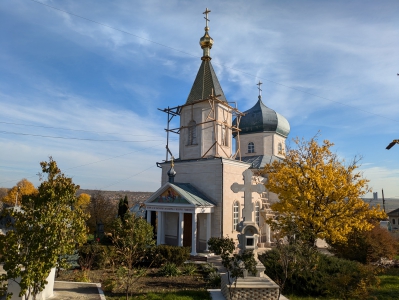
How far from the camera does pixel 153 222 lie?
1836 cm

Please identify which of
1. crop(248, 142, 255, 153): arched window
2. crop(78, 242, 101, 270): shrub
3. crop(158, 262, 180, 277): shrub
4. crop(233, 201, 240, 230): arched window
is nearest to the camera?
crop(158, 262, 180, 277): shrub

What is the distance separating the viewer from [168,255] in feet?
41.3

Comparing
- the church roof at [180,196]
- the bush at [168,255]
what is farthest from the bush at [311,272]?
the church roof at [180,196]

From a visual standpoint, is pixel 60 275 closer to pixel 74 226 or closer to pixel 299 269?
pixel 74 226

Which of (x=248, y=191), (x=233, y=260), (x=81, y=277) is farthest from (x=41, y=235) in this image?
(x=248, y=191)

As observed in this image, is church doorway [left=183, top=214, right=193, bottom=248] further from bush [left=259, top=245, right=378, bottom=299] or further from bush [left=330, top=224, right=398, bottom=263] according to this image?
bush [left=330, top=224, right=398, bottom=263]

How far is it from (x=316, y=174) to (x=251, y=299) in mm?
6792

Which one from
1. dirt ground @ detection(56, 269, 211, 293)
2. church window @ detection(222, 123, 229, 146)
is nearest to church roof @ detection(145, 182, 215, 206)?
church window @ detection(222, 123, 229, 146)

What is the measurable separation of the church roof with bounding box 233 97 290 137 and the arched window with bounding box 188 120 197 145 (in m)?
7.54

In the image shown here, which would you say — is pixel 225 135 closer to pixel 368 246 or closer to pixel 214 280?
pixel 368 246

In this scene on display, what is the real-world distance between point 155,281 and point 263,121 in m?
16.9

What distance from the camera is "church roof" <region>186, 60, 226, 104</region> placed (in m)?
18.7

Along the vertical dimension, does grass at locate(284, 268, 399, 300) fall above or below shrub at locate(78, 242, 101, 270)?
below

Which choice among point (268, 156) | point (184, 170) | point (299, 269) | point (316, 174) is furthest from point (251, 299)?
point (268, 156)
